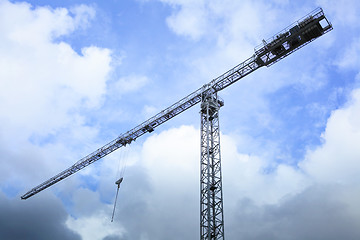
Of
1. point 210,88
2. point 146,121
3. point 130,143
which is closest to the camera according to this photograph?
point 210,88

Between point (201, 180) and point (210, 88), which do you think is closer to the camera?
point (201, 180)

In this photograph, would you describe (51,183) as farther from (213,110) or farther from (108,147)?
(213,110)

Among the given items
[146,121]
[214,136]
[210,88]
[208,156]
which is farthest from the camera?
[146,121]

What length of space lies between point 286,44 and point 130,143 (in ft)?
109

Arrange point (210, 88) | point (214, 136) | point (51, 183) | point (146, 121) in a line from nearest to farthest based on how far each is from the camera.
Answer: point (214, 136), point (210, 88), point (146, 121), point (51, 183)

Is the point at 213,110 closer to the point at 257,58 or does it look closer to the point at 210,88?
the point at 210,88

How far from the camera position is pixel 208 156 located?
39.9m

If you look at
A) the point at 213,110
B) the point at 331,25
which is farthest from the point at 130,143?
the point at 331,25

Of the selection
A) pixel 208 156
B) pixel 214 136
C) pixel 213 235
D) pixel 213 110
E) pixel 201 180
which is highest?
pixel 213 110

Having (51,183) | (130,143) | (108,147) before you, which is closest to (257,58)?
(130,143)

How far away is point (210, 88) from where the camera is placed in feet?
151

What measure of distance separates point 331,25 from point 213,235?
28651mm

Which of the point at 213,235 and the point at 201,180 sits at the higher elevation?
the point at 201,180

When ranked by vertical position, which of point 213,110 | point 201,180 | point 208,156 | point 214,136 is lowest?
point 201,180
